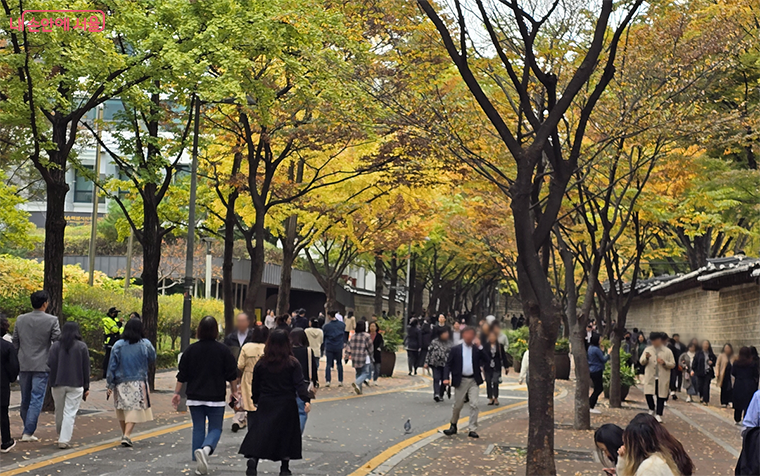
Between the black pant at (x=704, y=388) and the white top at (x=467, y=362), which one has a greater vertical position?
the white top at (x=467, y=362)

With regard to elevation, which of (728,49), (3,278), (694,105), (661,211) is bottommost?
(3,278)

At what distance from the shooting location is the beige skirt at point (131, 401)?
11.1 metres

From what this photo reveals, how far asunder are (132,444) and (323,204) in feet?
46.1

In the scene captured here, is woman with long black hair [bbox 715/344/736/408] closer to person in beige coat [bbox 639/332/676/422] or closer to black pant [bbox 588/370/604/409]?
person in beige coat [bbox 639/332/676/422]

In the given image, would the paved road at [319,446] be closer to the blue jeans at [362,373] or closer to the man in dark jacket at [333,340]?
the blue jeans at [362,373]

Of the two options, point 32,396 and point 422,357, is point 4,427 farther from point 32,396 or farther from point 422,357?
point 422,357

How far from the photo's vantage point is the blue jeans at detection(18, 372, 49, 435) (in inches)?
442

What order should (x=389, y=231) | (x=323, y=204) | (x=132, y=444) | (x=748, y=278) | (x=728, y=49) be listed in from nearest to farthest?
(x=132, y=444), (x=728, y=49), (x=748, y=278), (x=323, y=204), (x=389, y=231)

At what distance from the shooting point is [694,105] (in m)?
14.4

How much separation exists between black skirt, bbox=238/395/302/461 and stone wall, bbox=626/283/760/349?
56.1ft

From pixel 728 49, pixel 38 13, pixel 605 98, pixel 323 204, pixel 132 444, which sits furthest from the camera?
pixel 323 204

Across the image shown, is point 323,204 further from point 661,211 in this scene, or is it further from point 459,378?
point 459,378

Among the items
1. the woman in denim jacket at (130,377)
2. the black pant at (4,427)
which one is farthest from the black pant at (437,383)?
the black pant at (4,427)

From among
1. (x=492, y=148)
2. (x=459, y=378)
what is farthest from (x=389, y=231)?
(x=459, y=378)
